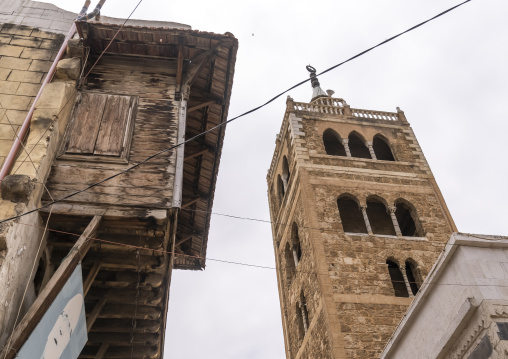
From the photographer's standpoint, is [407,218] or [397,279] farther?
[407,218]

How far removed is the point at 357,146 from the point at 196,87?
1693cm

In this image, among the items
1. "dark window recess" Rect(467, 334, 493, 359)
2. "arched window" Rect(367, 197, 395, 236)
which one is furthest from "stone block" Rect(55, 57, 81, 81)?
"arched window" Rect(367, 197, 395, 236)

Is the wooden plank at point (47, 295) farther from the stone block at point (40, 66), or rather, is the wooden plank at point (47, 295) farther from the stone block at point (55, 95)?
the stone block at point (40, 66)

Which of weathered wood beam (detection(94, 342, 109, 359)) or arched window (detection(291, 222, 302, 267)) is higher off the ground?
arched window (detection(291, 222, 302, 267))

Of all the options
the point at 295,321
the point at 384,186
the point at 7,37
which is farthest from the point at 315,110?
the point at 7,37

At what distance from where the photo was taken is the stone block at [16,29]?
9.04 m

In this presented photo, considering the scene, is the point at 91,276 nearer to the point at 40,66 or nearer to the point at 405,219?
the point at 40,66

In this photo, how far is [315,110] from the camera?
25.9 metres

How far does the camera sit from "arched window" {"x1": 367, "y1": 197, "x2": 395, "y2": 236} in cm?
2117

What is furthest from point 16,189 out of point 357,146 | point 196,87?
point 357,146

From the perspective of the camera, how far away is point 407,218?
889 inches

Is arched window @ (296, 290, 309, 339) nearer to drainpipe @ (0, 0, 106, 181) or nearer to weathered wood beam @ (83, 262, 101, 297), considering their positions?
weathered wood beam @ (83, 262, 101, 297)

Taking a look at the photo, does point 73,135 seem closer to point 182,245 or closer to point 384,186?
point 182,245

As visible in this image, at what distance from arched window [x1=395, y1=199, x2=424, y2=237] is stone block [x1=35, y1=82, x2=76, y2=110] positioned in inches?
656
